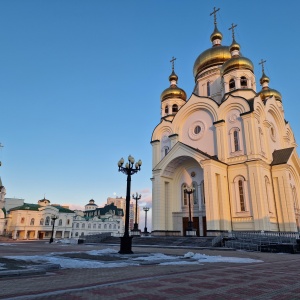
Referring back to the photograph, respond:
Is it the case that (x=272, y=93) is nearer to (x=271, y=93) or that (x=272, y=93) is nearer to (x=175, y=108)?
(x=271, y=93)

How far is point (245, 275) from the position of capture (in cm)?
684

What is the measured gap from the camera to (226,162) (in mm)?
26641

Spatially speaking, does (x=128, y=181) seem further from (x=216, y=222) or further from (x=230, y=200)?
(x=230, y=200)

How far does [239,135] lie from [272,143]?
18.3 feet

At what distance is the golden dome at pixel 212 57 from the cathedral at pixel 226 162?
125 millimetres

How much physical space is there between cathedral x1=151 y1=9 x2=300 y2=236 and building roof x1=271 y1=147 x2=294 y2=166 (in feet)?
0.30

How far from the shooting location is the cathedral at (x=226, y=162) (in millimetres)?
24469

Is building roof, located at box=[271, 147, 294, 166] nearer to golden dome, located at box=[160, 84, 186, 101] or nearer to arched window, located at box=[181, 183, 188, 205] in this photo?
arched window, located at box=[181, 183, 188, 205]

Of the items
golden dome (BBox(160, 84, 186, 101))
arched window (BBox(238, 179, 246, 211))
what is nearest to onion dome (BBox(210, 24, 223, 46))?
golden dome (BBox(160, 84, 186, 101))

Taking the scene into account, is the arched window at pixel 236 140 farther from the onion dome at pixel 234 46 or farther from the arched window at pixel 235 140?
the onion dome at pixel 234 46

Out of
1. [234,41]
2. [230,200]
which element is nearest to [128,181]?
[230,200]

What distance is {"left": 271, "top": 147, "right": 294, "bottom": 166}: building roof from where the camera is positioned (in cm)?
2658

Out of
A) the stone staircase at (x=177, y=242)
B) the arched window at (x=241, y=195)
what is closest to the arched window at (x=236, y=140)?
the arched window at (x=241, y=195)

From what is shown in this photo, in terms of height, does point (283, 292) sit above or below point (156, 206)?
below
